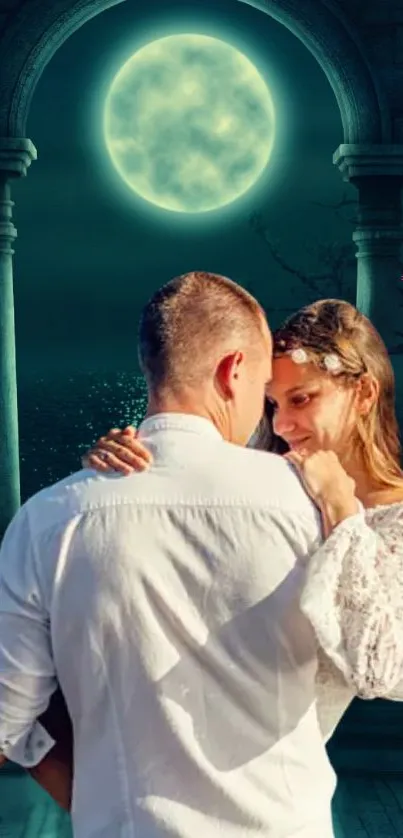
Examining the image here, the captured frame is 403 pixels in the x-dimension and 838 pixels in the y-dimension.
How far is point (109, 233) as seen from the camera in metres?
19.0

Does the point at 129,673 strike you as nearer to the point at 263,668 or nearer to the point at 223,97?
the point at 263,668

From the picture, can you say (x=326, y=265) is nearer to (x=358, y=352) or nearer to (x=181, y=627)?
(x=358, y=352)

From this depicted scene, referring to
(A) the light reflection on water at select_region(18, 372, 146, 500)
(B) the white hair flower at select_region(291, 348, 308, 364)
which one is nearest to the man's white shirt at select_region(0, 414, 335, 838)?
(B) the white hair flower at select_region(291, 348, 308, 364)

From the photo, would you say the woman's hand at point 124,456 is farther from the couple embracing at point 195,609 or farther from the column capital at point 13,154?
the column capital at point 13,154

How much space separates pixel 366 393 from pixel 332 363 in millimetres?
94

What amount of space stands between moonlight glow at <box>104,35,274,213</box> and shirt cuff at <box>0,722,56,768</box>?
13.3 m

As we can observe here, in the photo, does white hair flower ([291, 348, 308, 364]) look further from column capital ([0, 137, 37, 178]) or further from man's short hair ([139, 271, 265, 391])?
column capital ([0, 137, 37, 178])

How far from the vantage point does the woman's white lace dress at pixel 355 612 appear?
1468mm

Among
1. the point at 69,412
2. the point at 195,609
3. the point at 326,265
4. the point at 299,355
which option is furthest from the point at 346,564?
the point at 69,412

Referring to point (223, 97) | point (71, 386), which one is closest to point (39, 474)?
point (71, 386)

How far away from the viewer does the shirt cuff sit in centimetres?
162

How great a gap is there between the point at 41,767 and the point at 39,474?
60.6ft

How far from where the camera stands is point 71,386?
19.0 metres

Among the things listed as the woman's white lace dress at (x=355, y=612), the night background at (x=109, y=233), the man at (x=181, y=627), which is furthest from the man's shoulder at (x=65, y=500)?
the night background at (x=109, y=233)
